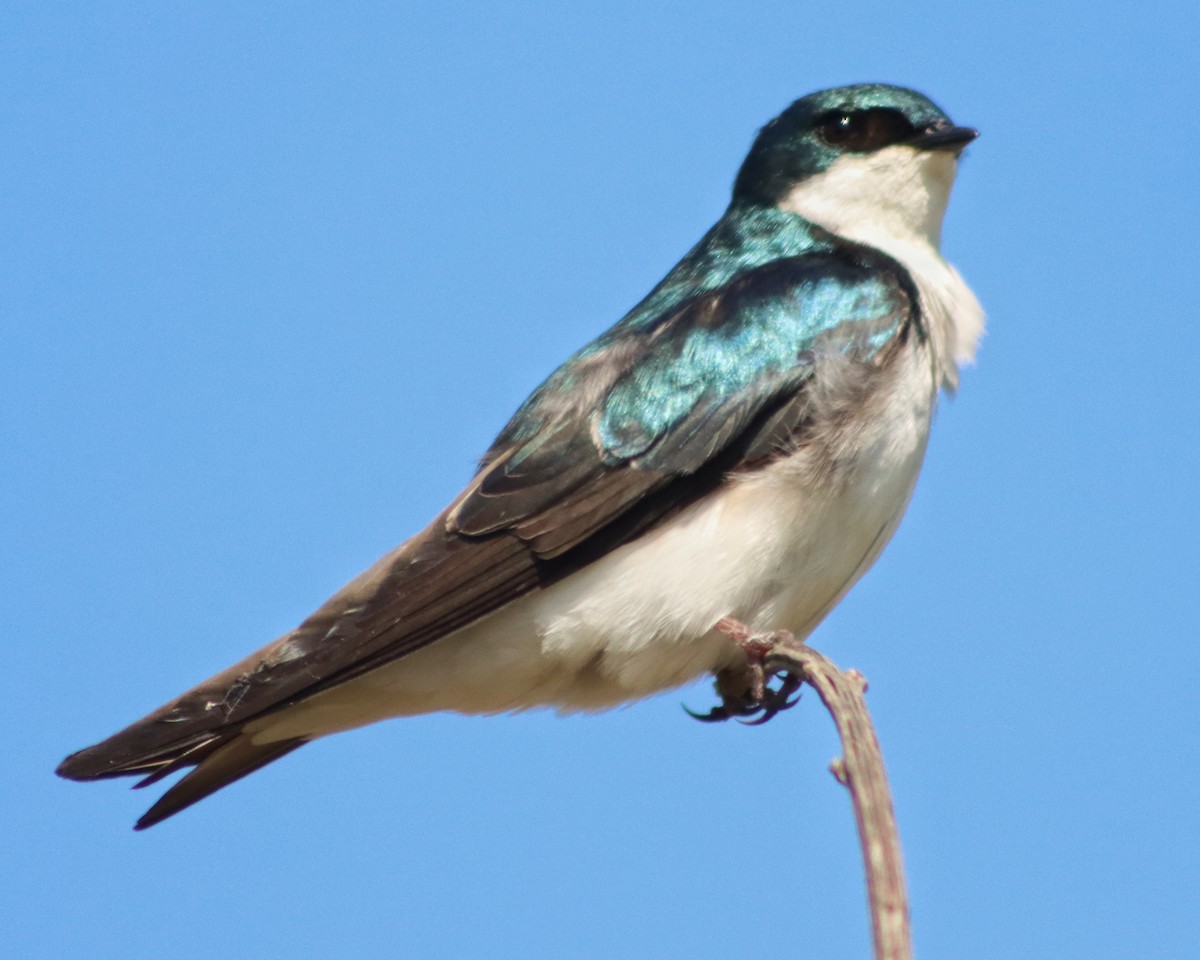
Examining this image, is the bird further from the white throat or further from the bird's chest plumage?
the white throat

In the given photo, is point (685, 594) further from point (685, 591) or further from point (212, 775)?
point (212, 775)

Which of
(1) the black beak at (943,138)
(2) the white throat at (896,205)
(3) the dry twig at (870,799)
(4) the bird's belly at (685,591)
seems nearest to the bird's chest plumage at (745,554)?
(4) the bird's belly at (685,591)

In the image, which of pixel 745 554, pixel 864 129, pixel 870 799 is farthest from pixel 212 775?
pixel 864 129

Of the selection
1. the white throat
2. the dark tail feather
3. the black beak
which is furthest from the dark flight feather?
the black beak

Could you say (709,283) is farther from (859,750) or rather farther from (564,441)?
(859,750)

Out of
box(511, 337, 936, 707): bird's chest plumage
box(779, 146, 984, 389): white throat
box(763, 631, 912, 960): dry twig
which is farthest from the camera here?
box(779, 146, 984, 389): white throat
